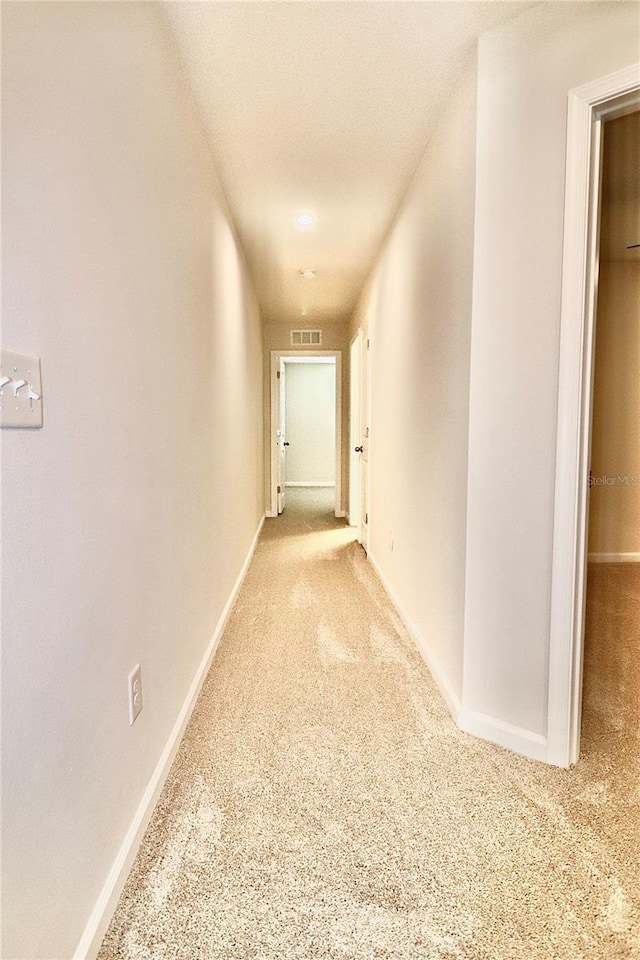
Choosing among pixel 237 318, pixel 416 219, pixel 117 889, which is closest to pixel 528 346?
pixel 416 219

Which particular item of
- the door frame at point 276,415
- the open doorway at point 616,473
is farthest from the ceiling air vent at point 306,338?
the open doorway at point 616,473

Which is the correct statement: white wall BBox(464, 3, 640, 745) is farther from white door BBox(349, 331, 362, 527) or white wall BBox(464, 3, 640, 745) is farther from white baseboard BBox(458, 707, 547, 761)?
white door BBox(349, 331, 362, 527)

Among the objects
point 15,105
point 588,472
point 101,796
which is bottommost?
point 101,796

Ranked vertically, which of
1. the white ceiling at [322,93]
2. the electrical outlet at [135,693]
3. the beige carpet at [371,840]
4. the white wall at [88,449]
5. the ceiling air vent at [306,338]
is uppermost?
the white ceiling at [322,93]

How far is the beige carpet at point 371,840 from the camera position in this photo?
111 centimetres

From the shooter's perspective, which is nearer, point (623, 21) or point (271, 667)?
point (623, 21)

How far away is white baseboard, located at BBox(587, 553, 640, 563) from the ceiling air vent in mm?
3709

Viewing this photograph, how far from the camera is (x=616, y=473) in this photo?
3.81 m

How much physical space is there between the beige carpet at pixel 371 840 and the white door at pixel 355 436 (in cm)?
299

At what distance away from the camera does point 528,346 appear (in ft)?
5.47

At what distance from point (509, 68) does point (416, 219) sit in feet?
3.20

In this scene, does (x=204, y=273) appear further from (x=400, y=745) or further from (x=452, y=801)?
(x=452, y=801)

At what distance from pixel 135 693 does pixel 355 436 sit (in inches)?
167

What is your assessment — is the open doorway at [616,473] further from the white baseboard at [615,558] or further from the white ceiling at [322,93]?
the white ceiling at [322,93]
